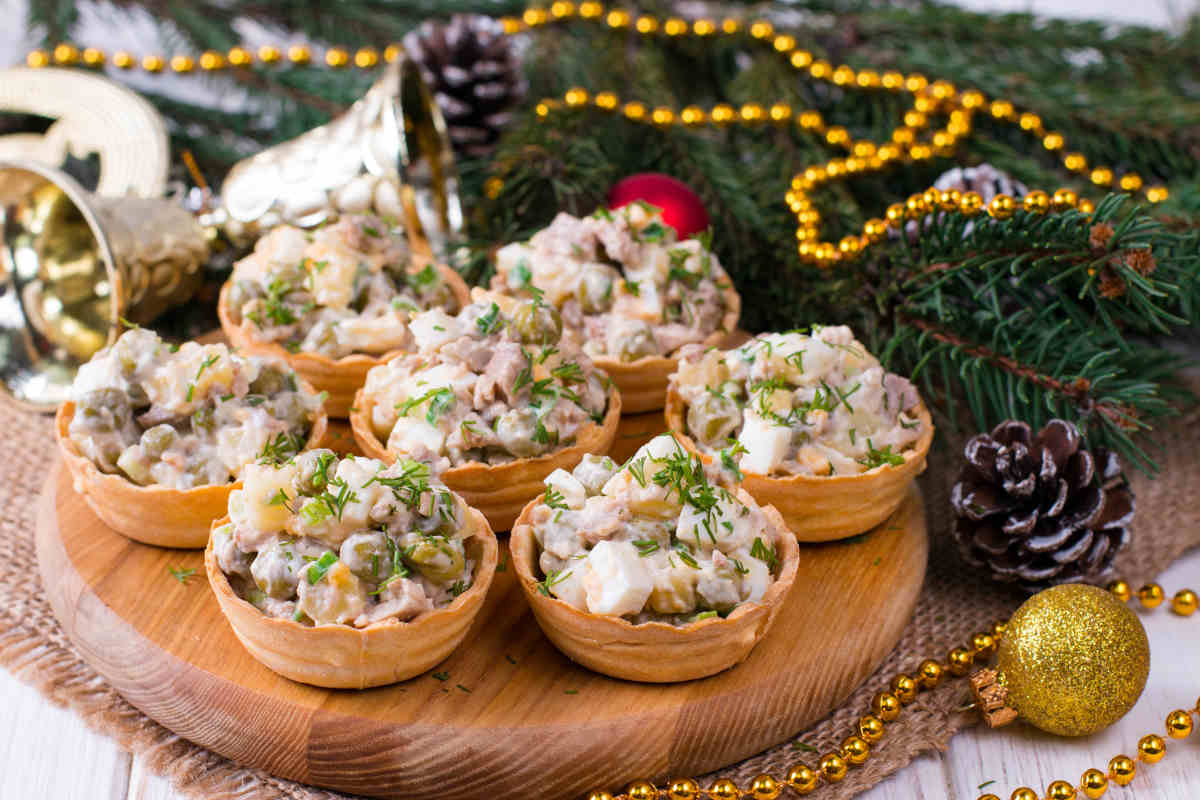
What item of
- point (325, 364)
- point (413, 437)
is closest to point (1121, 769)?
point (413, 437)

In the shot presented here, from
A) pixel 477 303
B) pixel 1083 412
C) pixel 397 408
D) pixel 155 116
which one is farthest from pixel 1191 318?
pixel 155 116

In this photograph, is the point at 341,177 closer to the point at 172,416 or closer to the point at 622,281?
the point at 622,281

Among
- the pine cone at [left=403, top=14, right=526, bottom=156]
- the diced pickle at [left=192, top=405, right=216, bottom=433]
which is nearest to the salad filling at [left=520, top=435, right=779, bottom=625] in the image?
the diced pickle at [left=192, top=405, right=216, bottom=433]

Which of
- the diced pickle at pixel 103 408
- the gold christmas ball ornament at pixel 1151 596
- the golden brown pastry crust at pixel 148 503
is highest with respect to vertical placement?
the diced pickle at pixel 103 408

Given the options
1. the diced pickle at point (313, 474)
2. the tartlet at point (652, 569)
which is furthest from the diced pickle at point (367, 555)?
the tartlet at point (652, 569)

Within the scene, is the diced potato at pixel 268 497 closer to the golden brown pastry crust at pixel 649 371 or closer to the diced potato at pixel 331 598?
the diced potato at pixel 331 598

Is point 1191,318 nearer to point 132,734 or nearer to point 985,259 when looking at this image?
point 985,259

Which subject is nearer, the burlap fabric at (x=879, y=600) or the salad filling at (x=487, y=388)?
the burlap fabric at (x=879, y=600)
